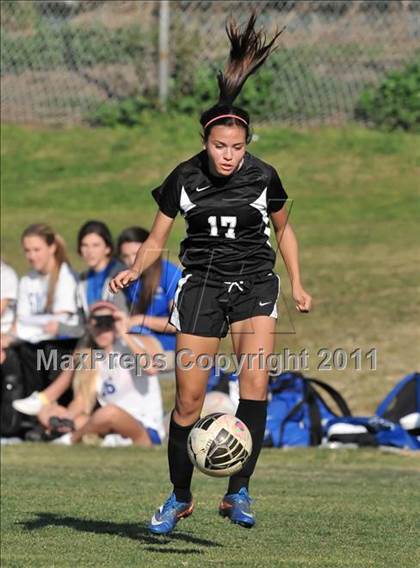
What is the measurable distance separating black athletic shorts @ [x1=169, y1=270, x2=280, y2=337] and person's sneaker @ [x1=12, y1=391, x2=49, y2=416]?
497cm

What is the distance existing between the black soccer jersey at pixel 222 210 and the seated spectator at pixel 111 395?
4.47m

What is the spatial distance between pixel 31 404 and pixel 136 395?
911 millimetres

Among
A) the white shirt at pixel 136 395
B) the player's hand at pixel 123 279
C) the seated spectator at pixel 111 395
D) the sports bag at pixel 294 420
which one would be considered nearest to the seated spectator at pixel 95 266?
the seated spectator at pixel 111 395

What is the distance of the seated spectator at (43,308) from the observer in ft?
37.4

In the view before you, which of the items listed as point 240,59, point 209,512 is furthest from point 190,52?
point 240,59

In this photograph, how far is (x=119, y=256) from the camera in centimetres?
1134

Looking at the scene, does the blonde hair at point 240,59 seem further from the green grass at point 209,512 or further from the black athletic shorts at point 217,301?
the green grass at point 209,512

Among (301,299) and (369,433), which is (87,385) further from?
(301,299)

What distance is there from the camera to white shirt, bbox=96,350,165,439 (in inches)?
424

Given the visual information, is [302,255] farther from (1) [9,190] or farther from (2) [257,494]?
(2) [257,494]

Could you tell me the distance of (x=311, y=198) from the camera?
1744 centimetres

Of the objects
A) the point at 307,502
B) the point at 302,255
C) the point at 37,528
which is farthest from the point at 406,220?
the point at 37,528

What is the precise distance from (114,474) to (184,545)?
296 cm

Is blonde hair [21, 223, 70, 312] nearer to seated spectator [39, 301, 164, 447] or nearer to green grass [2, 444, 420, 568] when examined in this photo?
seated spectator [39, 301, 164, 447]
